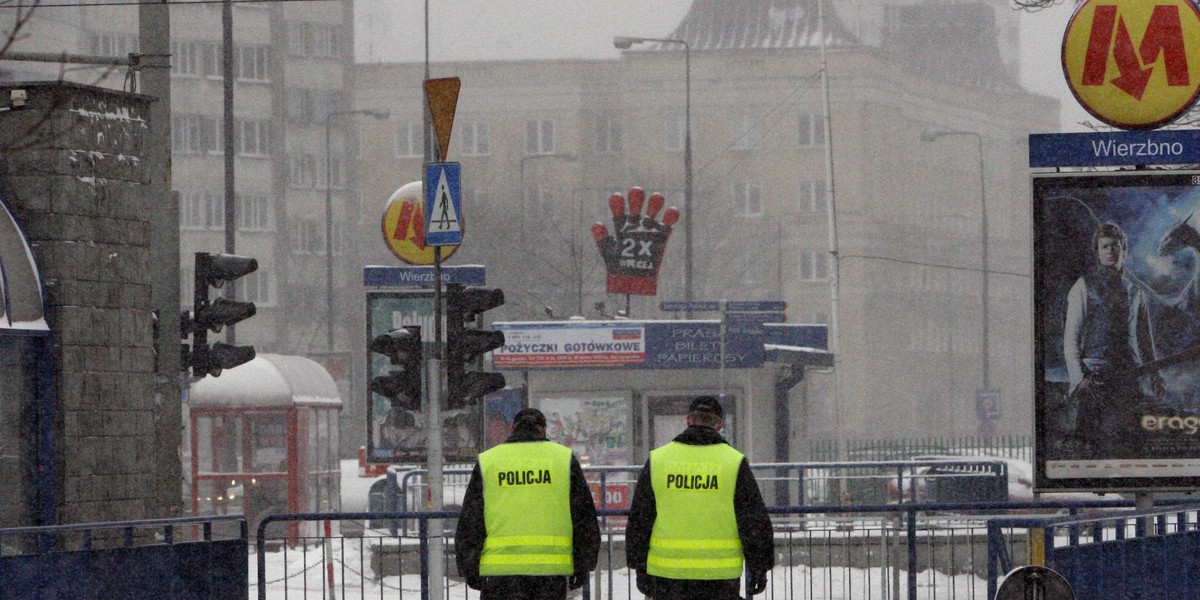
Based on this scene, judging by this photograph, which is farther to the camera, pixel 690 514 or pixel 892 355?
pixel 892 355

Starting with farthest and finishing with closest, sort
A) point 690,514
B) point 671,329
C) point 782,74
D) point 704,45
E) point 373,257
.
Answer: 1. point 704,45
2. point 782,74
3. point 373,257
4. point 671,329
5. point 690,514

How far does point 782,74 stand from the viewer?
4343 inches

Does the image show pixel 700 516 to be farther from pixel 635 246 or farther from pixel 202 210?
pixel 202 210

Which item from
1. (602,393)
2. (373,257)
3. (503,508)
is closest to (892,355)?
(373,257)

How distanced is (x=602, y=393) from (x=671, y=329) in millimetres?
1361

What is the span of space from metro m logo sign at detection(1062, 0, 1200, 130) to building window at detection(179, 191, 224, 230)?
9224cm

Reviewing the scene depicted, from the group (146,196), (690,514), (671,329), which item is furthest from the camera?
(671,329)

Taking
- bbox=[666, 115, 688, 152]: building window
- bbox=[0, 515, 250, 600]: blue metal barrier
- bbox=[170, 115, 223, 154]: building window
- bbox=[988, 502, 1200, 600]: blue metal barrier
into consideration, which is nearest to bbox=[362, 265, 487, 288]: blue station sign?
bbox=[0, 515, 250, 600]: blue metal barrier

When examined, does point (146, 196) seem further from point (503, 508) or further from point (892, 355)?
point (892, 355)

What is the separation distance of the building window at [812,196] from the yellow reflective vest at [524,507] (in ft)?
324

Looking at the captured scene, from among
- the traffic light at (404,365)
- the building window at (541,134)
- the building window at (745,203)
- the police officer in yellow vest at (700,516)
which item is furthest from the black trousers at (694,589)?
the building window at (541,134)

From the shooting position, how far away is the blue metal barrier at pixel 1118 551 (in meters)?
11.4

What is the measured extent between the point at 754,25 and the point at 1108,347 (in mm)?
105815

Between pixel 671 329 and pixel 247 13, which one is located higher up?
pixel 247 13
